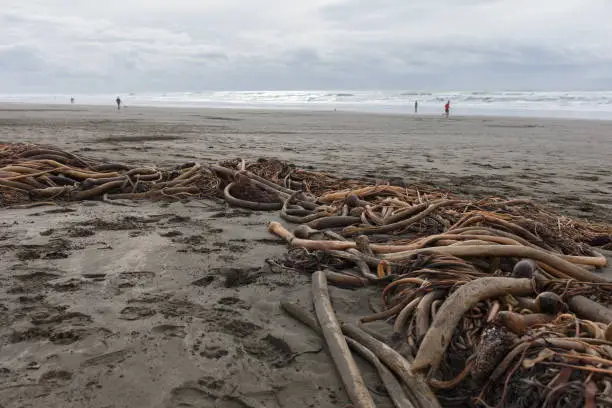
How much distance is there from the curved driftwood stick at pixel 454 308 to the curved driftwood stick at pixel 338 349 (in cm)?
28

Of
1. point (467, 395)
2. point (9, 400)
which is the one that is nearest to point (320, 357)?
point (467, 395)

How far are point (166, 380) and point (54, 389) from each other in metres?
0.47

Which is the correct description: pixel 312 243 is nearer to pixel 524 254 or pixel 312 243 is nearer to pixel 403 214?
pixel 403 214

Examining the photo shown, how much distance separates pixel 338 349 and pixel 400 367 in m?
0.32

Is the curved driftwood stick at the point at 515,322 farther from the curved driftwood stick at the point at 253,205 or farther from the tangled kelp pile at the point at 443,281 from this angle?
the curved driftwood stick at the point at 253,205

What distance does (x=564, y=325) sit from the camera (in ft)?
7.28

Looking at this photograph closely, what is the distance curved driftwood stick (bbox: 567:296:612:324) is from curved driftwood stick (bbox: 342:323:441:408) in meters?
1.01

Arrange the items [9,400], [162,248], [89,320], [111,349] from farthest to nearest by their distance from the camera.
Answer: [162,248], [89,320], [111,349], [9,400]

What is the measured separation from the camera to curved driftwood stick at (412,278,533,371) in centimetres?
216

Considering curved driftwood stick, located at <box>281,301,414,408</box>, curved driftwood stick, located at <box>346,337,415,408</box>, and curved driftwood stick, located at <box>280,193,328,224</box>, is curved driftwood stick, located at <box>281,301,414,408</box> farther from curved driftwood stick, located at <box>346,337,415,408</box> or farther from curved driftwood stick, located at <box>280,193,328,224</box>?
curved driftwood stick, located at <box>280,193,328,224</box>

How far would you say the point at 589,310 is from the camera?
243 cm

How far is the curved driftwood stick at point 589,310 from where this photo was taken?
235 cm

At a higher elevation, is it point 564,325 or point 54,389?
point 564,325

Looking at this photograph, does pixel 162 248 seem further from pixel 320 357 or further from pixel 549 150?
pixel 549 150
